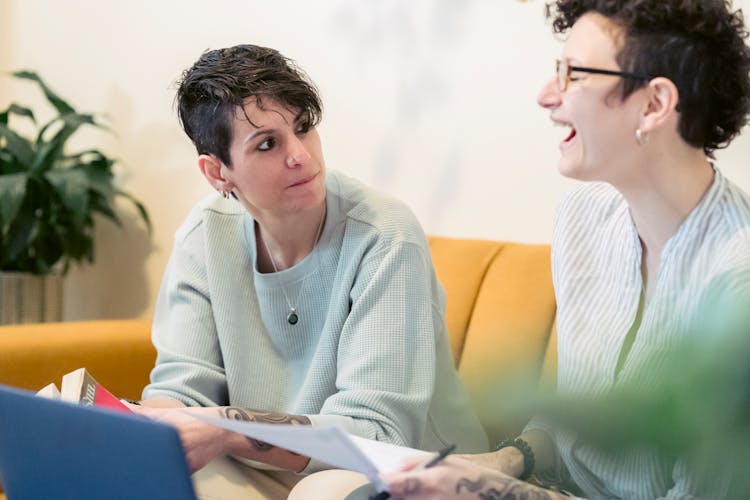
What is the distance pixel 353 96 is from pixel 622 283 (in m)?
1.29

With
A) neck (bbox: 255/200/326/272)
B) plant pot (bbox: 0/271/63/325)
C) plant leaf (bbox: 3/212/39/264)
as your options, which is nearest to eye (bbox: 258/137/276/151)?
neck (bbox: 255/200/326/272)

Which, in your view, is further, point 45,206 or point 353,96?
point 45,206

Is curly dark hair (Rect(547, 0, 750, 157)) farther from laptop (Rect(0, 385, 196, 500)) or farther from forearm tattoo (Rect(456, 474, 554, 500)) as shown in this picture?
laptop (Rect(0, 385, 196, 500))

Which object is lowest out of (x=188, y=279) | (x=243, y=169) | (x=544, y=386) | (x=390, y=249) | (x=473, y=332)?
(x=473, y=332)

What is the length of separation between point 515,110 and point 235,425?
1310 millimetres

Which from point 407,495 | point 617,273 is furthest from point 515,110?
point 407,495

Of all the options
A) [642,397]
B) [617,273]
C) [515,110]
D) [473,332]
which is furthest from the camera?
[515,110]

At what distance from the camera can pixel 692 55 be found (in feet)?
3.58

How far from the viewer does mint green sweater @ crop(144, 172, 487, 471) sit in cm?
143

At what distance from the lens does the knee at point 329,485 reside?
1.22m

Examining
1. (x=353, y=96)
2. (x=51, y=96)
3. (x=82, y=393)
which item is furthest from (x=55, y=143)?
(x=82, y=393)

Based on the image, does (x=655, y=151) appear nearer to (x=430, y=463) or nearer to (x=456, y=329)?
(x=430, y=463)

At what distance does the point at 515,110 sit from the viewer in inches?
80.9

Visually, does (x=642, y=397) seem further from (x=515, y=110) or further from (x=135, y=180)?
(x=135, y=180)
